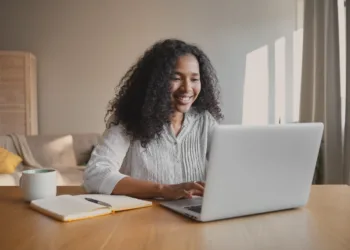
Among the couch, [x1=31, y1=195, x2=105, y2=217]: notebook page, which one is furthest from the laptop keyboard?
the couch

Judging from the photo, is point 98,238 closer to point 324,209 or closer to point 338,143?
point 324,209

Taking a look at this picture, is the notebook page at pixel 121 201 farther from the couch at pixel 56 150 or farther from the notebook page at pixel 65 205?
the couch at pixel 56 150

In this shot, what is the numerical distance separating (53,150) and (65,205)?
9.44 feet

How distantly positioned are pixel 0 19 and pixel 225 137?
4.22 metres

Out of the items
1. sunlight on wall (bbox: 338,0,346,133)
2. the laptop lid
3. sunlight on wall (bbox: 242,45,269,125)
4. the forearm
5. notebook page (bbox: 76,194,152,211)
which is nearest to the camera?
the laptop lid

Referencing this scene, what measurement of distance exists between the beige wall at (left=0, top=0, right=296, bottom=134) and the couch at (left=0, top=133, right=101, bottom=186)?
569 millimetres

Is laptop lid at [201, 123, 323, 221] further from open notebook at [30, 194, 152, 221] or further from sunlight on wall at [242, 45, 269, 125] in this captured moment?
sunlight on wall at [242, 45, 269, 125]

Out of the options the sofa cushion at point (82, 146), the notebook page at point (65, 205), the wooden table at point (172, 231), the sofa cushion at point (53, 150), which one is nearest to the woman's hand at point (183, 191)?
the wooden table at point (172, 231)

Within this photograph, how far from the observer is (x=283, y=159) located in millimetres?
993

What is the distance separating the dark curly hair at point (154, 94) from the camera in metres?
1.47

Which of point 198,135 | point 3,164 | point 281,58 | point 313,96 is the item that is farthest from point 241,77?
point 198,135

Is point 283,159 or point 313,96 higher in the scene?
point 313,96

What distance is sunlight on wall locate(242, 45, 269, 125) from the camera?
4387 millimetres

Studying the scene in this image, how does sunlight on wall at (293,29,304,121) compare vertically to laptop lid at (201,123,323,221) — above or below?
above
